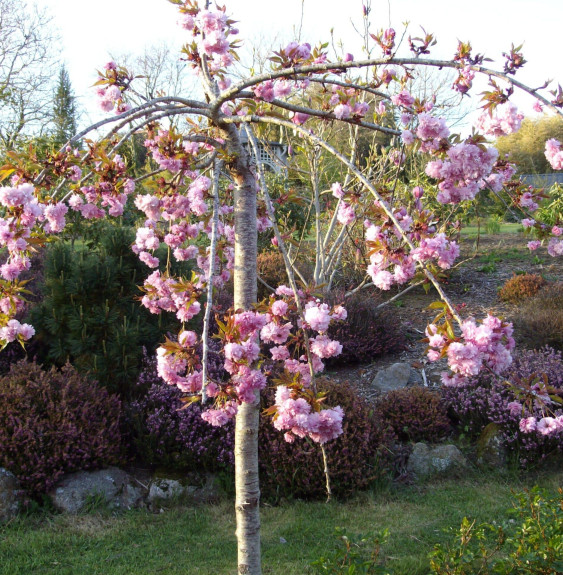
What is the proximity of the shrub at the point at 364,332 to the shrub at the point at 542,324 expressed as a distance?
119 centimetres

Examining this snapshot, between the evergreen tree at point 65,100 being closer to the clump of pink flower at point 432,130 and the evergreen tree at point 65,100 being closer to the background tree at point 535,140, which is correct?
the background tree at point 535,140

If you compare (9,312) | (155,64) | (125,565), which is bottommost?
(125,565)

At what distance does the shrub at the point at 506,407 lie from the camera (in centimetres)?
390

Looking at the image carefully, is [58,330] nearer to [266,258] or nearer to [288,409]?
[288,409]

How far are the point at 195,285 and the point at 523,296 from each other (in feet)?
19.4

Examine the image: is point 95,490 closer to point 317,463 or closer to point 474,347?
point 317,463

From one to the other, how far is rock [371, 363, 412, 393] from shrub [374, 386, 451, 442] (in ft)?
1.81

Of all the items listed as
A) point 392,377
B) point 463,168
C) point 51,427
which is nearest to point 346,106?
point 463,168

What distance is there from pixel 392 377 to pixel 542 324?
1672 mm

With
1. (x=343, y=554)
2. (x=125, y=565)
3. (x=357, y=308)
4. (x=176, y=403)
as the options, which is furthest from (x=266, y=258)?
(x=343, y=554)

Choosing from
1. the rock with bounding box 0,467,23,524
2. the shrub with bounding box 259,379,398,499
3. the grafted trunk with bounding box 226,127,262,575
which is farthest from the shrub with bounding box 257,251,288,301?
the grafted trunk with bounding box 226,127,262,575

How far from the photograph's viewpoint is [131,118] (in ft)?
5.81

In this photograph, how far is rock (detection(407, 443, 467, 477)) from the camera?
3799 millimetres

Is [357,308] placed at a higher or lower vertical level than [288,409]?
higher
